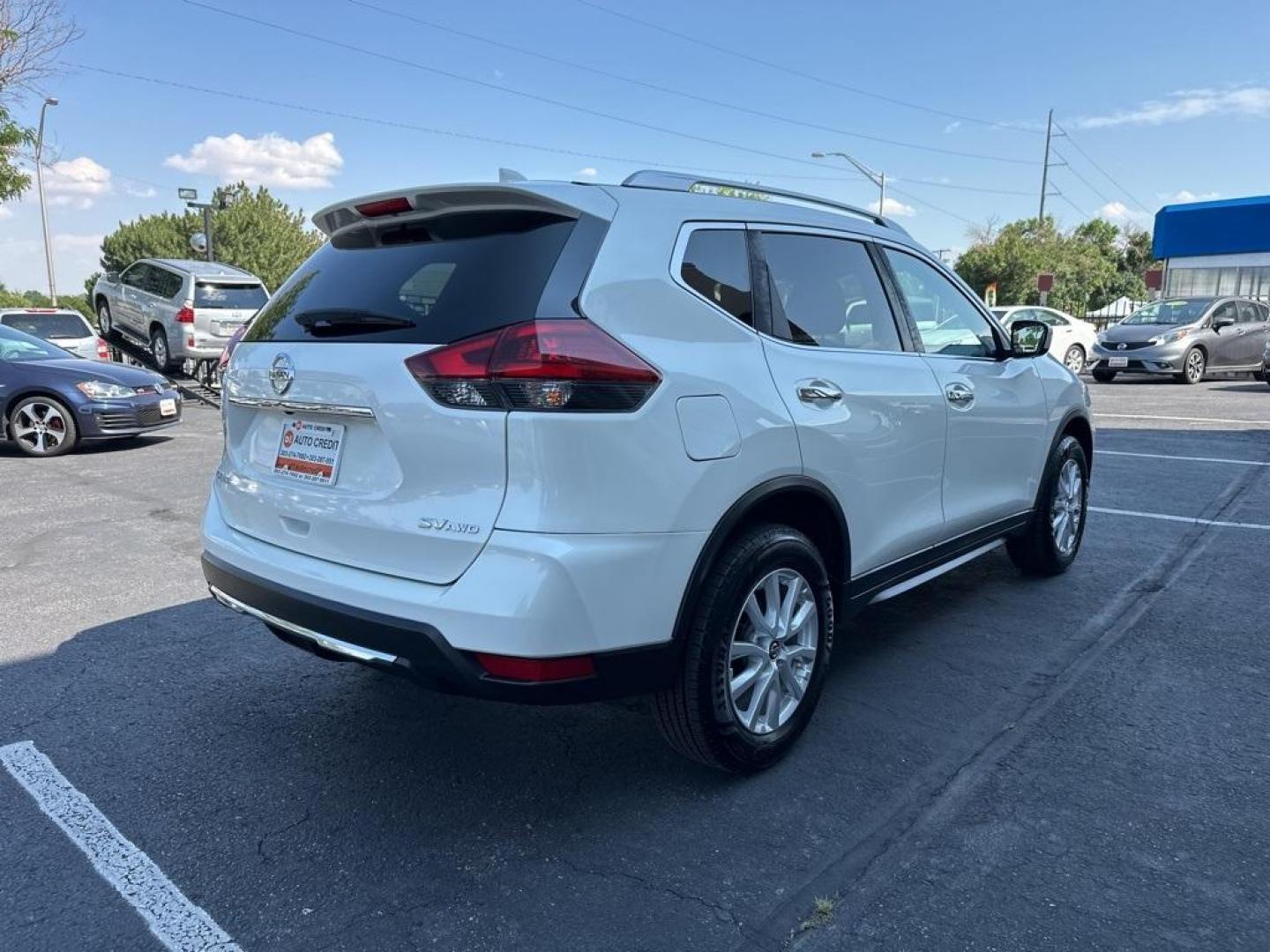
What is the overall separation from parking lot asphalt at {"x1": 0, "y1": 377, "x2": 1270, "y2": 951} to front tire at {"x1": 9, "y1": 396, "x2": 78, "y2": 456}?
542cm

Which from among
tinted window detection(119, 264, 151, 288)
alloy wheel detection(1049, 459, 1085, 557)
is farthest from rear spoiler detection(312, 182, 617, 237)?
tinted window detection(119, 264, 151, 288)

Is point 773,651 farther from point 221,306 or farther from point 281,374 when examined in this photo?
point 221,306

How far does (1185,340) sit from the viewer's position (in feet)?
56.2

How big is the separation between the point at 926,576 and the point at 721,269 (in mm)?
1768

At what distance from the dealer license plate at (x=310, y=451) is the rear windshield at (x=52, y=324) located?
1314 cm

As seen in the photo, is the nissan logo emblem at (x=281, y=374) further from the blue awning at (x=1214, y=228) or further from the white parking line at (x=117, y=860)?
the blue awning at (x=1214, y=228)

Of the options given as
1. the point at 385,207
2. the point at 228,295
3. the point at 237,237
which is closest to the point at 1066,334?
the point at 228,295

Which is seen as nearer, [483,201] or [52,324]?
[483,201]

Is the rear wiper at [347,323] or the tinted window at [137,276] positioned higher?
the tinted window at [137,276]

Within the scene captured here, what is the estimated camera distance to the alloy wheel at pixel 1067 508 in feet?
16.7

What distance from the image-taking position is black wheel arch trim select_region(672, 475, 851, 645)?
103 inches

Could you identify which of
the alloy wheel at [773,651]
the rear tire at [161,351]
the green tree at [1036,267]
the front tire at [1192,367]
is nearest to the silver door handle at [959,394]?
the alloy wheel at [773,651]

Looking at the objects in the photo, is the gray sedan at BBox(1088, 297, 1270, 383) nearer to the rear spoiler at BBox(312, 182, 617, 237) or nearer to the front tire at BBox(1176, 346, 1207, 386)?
the front tire at BBox(1176, 346, 1207, 386)

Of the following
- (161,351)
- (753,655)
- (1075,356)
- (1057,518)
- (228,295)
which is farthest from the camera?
(1075,356)
